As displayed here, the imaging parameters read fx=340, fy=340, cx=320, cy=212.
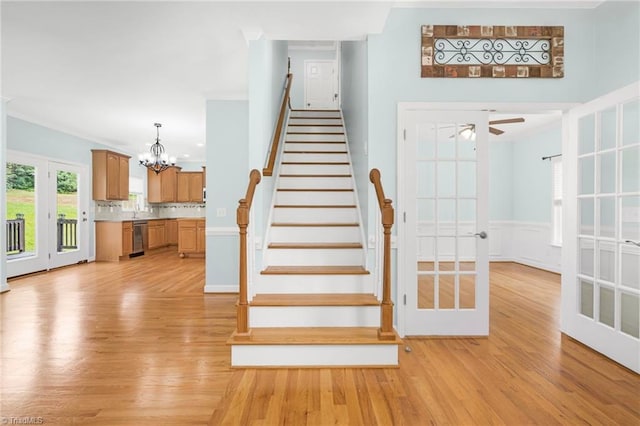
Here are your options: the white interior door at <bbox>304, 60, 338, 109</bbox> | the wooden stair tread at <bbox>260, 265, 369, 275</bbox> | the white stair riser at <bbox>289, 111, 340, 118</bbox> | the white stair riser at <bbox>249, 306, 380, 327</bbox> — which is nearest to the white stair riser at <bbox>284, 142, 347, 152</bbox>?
the white stair riser at <bbox>289, 111, 340, 118</bbox>

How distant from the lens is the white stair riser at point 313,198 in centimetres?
388

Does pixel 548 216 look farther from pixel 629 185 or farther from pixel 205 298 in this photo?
pixel 205 298

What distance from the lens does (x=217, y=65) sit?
3801 mm

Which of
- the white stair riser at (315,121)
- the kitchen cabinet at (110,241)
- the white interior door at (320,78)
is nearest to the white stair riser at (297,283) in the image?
the white stair riser at (315,121)

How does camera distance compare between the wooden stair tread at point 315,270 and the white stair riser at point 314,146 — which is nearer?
the wooden stair tread at point 315,270

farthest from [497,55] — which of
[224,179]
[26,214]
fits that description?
[26,214]

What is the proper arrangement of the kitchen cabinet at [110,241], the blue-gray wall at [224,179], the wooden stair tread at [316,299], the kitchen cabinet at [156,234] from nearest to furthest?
the wooden stair tread at [316,299] → the blue-gray wall at [224,179] → the kitchen cabinet at [110,241] → the kitchen cabinet at [156,234]

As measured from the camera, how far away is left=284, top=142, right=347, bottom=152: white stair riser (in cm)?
473

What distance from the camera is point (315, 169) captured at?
4332 millimetres

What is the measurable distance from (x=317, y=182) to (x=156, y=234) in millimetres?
7004

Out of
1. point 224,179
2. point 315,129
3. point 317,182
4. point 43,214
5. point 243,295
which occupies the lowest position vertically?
point 243,295

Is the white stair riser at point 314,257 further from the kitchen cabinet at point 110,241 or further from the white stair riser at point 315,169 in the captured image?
the kitchen cabinet at point 110,241

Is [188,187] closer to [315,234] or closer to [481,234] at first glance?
[315,234]

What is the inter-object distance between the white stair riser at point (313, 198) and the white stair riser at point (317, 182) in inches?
7.9
